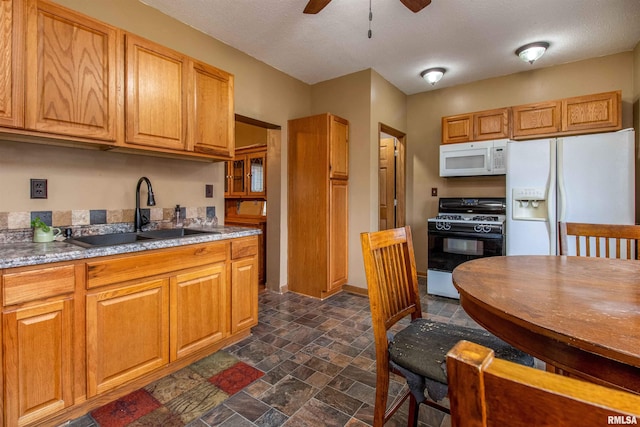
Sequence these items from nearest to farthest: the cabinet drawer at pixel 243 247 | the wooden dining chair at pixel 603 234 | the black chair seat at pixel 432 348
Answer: the black chair seat at pixel 432 348
the wooden dining chair at pixel 603 234
the cabinet drawer at pixel 243 247

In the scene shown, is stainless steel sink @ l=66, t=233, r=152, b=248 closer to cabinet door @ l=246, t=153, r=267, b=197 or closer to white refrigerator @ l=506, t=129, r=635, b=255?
cabinet door @ l=246, t=153, r=267, b=197

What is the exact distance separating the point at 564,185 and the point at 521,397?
3436 mm

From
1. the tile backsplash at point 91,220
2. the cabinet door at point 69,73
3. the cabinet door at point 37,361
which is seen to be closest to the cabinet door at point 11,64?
the cabinet door at point 69,73

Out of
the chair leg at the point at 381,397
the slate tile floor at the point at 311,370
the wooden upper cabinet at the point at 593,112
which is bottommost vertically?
the slate tile floor at the point at 311,370

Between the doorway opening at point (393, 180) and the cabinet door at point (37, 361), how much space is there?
3.60 m

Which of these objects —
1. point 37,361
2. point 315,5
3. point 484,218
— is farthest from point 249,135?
point 37,361

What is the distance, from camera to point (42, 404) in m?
1.44

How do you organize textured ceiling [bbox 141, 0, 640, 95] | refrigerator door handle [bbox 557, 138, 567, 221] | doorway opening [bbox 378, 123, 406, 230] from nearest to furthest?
textured ceiling [bbox 141, 0, 640, 95]
refrigerator door handle [bbox 557, 138, 567, 221]
doorway opening [bbox 378, 123, 406, 230]

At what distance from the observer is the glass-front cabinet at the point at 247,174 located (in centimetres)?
428

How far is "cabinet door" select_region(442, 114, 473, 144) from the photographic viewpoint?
147 inches

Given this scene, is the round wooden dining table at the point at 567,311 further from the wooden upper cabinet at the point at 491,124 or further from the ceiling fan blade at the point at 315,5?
the wooden upper cabinet at the point at 491,124

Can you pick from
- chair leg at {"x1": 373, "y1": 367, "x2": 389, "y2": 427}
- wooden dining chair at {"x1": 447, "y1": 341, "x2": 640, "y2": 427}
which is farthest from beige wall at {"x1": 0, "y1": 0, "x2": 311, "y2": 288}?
wooden dining chair at {"x1": 447, "y1": 341, "x2": 640, "y2": 427}

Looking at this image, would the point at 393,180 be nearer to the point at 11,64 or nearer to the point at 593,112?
the point at 593,112

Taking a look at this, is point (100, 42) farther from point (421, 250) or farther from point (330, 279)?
point (421, 250)
